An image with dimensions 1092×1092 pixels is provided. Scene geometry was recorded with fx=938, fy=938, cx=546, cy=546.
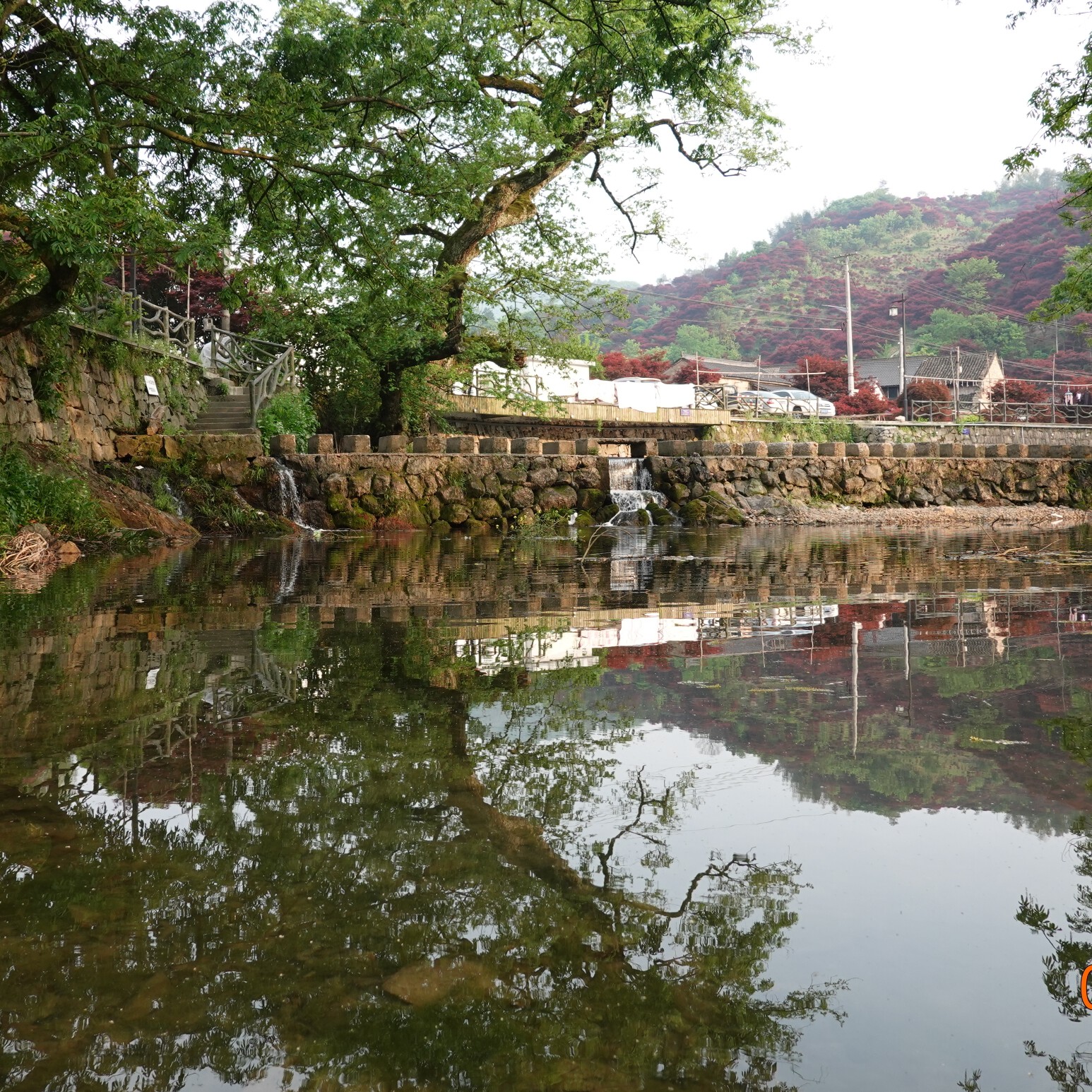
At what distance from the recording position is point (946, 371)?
181ft

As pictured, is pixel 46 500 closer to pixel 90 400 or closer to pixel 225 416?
pixel 90 400

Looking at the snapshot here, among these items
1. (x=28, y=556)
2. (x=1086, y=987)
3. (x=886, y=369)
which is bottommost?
(x=1086, y=987)

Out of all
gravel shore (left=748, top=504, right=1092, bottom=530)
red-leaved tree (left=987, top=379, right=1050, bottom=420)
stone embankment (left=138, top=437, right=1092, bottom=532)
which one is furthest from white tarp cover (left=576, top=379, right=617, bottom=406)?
red-leaved tree (left=987, top=379, right=1050, bottom=420)

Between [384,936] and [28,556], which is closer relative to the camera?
[384,936]

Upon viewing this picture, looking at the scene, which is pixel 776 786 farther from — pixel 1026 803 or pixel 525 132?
pixel 525 132

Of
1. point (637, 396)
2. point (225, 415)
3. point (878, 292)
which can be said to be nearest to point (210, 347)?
point (225, 415)

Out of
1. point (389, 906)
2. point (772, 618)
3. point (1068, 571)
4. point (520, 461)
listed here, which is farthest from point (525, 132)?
point (389, 906)

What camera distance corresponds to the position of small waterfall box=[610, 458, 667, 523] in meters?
18.4

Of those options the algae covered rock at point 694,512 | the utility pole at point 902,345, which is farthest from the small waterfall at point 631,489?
the utility pole at point 902,345

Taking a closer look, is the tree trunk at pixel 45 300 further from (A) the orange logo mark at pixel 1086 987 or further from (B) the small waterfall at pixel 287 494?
(A) the orange logo mark at pixel 1086 987

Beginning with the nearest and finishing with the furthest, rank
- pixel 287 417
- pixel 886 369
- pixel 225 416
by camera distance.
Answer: pixel 287 417 < pixel 225 416 < pixel 886 369

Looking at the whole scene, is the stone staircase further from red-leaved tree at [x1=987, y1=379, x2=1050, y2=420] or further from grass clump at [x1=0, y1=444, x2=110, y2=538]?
red-leaved tree at [x1=987, y1=379, x2=1050, y2=420]

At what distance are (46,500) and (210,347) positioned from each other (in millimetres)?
12946

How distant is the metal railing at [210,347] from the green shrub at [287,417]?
0.18 metres
